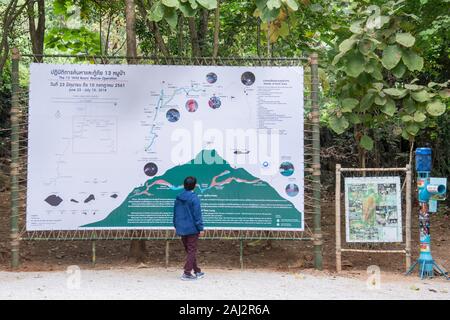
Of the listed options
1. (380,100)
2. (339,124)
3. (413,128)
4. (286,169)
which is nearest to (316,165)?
(286,169)

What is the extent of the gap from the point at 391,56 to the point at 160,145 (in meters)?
3.36

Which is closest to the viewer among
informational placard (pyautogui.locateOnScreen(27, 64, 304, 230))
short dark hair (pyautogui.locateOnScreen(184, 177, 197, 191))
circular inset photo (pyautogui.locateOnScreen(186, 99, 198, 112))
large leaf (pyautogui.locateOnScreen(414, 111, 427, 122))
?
short dark hair (pyautogui.locateOnScreen(184, 177, 197, 191))

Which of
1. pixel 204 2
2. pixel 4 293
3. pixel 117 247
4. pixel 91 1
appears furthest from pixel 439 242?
pixel 91 1

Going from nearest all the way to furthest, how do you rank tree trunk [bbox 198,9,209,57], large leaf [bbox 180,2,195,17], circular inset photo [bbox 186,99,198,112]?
large leaf [bbox 180,2,195,17] < circular inset photo [bbox 186,99,198,112] < tree trunk [bbox 198,9,209,57]

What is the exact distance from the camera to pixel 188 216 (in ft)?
23.9

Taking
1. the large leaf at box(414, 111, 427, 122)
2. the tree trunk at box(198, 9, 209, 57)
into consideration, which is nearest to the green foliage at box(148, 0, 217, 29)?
the large leaf at box(414, 111, 427, 122)

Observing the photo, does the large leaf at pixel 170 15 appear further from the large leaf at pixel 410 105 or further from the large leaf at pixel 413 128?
the large leaf at pixel 413 128

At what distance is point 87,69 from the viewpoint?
26.2 ft

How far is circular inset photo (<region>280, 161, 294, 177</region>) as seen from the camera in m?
8.08

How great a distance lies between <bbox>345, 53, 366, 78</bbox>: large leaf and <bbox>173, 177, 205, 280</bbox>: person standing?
253cm

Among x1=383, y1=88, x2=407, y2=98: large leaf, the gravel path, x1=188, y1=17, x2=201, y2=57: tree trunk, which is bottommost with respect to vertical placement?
the gravel path

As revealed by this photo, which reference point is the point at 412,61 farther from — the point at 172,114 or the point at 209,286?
the point at 209,286

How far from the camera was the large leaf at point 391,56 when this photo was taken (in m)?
7.54

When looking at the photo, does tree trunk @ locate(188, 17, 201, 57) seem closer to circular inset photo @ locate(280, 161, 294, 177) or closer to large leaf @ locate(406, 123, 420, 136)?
circular inset photo @ locate(280, 161, 294, 177)
